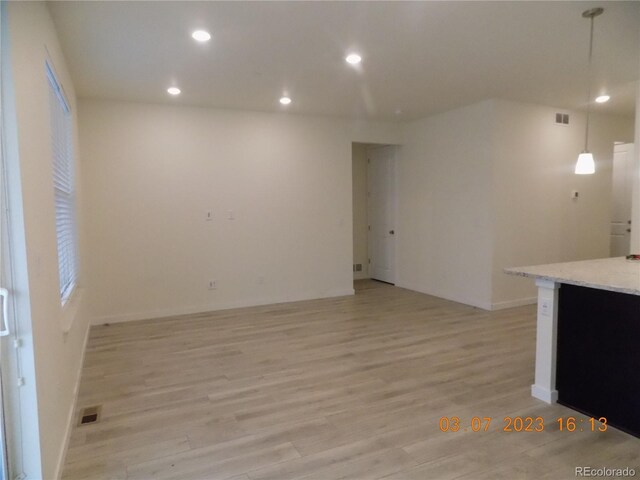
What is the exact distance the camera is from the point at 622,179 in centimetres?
723

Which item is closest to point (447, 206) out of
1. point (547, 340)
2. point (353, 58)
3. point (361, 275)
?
point (361, 275)

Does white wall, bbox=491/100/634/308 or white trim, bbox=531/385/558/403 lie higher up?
white wall, bbox=491/100/634/308

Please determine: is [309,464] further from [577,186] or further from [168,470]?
[577,186]

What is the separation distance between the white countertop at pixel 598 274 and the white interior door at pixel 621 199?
4.75 m

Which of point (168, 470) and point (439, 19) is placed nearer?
point (168, 470)

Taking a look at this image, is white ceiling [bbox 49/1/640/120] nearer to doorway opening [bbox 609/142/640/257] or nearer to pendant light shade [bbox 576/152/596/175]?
pendant light shade [bbox 576/152/596/175]

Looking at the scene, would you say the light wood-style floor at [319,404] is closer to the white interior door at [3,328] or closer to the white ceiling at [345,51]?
the white interior door at [3,328]

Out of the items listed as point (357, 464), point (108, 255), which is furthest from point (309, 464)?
point (108, 255)

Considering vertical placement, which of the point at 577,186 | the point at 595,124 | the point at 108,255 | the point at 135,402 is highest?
the point at 595,124

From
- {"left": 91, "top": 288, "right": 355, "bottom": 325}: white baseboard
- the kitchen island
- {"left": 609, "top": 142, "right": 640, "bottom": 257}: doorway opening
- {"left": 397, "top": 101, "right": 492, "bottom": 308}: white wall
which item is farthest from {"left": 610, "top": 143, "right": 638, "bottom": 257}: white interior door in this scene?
the kitchen island

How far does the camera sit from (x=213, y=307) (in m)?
5.53

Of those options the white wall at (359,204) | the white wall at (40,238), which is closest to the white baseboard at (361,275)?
the white wall at (359,204)

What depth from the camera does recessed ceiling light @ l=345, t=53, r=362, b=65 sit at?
11.7 ft

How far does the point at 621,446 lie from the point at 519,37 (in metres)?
2.92
